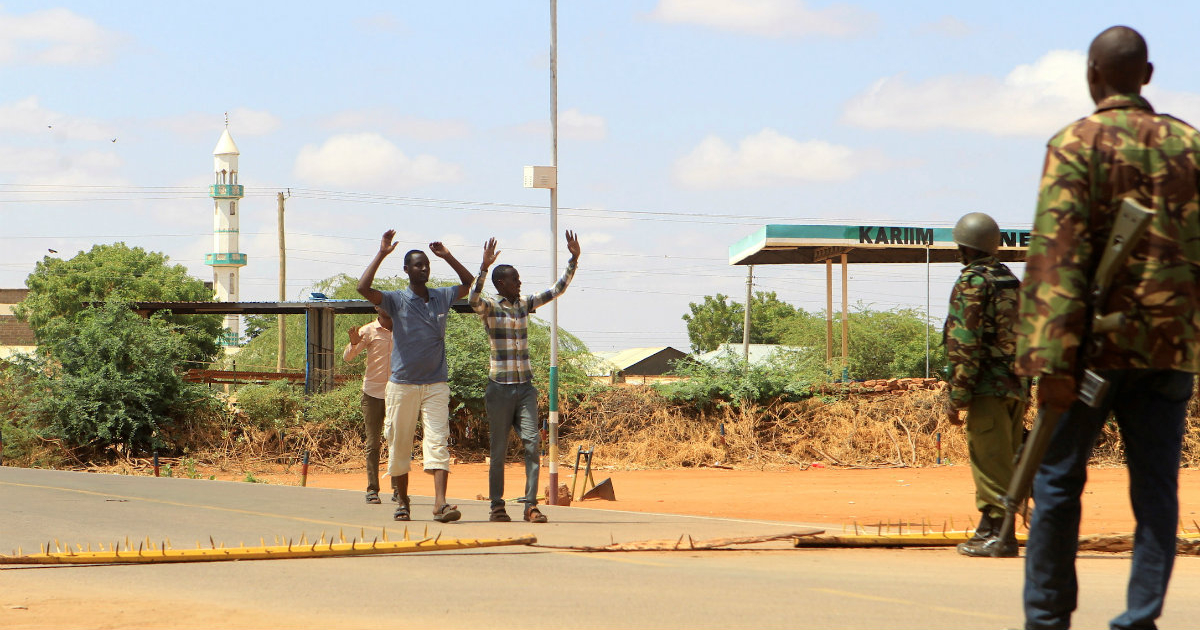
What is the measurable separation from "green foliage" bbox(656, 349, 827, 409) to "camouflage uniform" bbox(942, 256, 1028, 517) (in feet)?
57.6

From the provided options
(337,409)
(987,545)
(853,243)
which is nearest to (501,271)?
(987,545)

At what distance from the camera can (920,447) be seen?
903 inches

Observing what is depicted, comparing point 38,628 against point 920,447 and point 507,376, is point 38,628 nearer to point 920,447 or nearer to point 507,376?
point 507,376

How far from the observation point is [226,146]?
126 meters

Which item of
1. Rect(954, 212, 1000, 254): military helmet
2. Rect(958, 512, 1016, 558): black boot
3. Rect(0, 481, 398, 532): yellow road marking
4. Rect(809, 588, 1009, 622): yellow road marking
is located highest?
Rect(954, 212, 1000, 254): military helmet

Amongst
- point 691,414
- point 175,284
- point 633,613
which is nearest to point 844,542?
point 633,613

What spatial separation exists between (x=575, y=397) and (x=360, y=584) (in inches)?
820

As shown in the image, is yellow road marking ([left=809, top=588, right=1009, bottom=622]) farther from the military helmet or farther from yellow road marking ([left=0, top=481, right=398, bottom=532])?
yellow road marking ([left=0, top=481, right=398, bottom=532])

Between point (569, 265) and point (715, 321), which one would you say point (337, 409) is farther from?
point (715, 321)

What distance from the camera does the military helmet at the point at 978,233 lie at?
6906mm

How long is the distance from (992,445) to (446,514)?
412cm

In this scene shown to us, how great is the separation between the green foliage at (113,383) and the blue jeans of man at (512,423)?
52.9 feet

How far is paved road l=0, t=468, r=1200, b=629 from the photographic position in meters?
4.96

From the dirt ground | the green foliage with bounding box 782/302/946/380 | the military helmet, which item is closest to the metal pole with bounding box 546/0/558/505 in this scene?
the dirt ground
